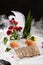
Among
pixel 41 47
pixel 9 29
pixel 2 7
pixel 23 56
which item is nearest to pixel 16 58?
pixel 23 56

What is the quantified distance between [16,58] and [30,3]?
1195mm

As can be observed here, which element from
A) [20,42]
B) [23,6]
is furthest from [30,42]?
[23,6]

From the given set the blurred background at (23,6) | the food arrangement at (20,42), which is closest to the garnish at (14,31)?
the food arrangement at (20,42)

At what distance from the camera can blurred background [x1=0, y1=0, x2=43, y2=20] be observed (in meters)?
2.54

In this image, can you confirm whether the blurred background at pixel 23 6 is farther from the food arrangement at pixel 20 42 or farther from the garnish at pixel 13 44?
the garnish at pixel 13 44

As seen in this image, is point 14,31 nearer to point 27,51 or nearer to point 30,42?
point 30,42

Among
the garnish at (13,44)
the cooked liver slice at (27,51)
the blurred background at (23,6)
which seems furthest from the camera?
the blurred background at (23,6)

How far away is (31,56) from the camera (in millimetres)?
1639

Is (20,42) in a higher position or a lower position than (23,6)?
lower

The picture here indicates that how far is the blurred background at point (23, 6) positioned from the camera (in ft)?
8.35

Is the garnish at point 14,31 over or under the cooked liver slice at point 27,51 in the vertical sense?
over

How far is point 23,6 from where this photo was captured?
261 cm

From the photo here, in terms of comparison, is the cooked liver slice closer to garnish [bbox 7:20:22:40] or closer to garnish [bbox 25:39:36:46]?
garnish [bbox 25:39:36:46]

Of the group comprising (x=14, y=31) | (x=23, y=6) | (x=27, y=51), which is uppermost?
(x=23, y=6)
